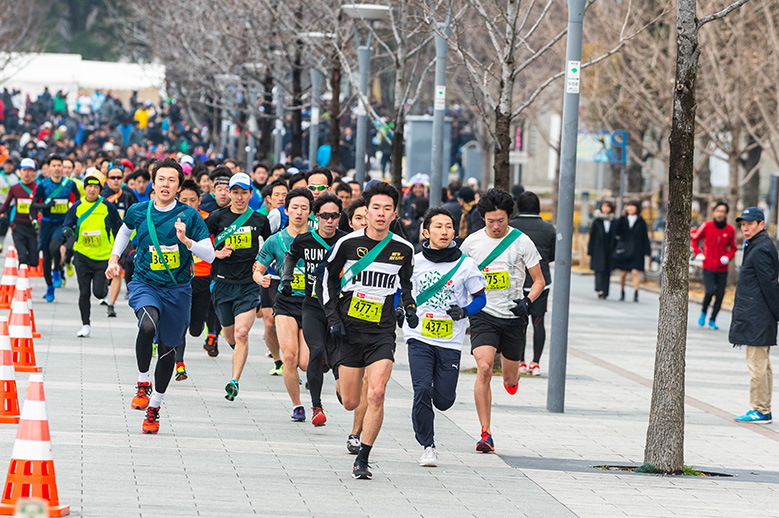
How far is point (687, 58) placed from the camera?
28.1 feet

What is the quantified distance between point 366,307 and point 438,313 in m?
0.59

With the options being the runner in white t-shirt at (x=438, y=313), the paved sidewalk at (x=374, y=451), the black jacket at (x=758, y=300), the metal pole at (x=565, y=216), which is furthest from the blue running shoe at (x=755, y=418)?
the runner in white t-shirt at (x=438, y=313)

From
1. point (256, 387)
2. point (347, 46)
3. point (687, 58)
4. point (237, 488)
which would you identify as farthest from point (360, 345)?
point (347, 46)

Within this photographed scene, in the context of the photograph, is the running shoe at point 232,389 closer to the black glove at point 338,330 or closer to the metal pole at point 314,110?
the black glove at point 338,330

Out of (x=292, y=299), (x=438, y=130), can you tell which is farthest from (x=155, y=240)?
(x=438, y=130)

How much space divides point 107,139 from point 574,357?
1231 inches

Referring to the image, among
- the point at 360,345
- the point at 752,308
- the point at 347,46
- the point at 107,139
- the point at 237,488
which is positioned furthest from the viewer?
the point at 107,139

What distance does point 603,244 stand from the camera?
22.9 m

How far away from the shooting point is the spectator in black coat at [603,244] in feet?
75.4

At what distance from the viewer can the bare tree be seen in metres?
8.57

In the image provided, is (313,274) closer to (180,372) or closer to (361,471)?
(361,471)

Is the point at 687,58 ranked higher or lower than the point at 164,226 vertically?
higher

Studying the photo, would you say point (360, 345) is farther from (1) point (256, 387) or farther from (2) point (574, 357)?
(2) point (574, 357)

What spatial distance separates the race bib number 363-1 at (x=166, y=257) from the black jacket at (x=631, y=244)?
14.6 m
